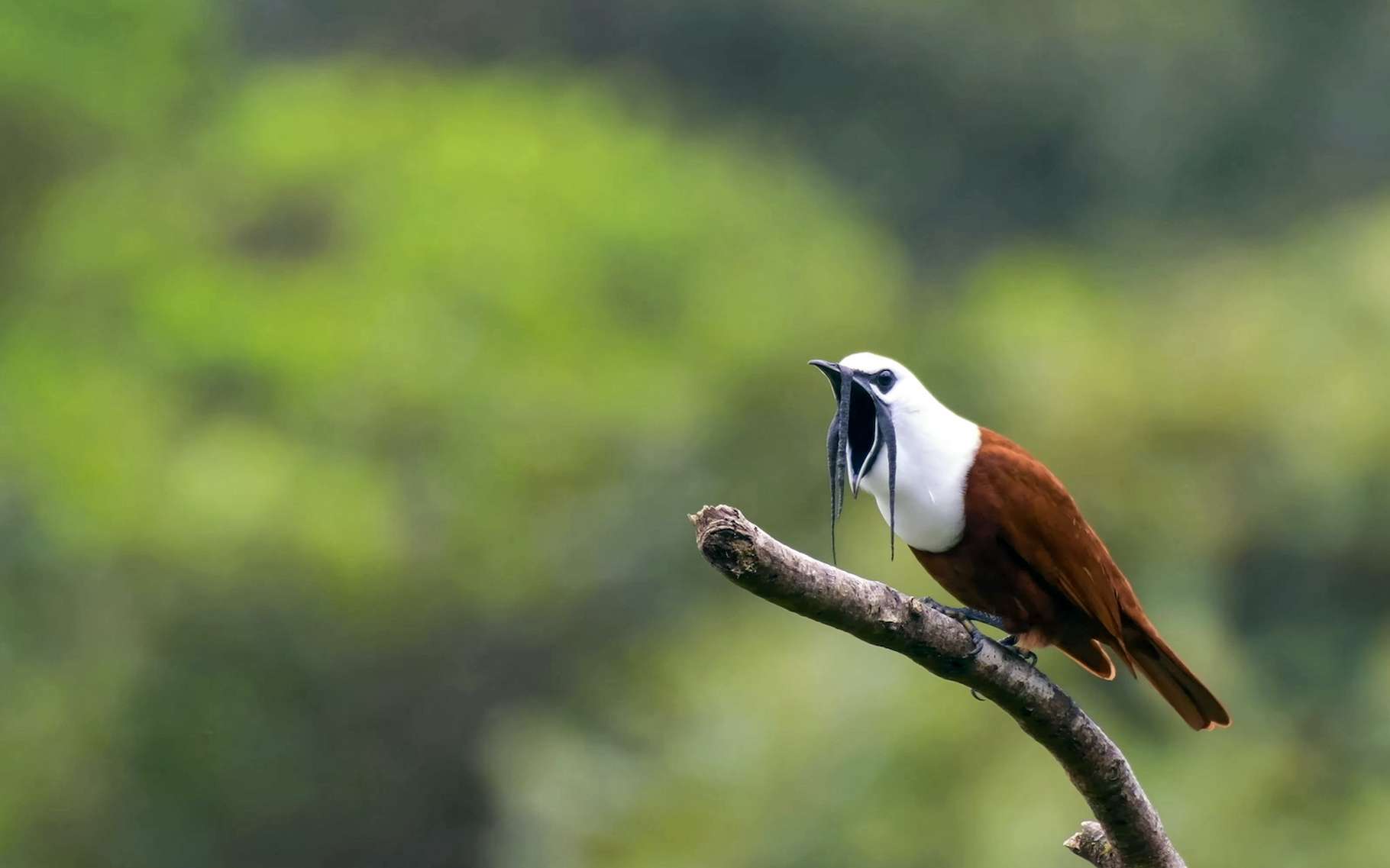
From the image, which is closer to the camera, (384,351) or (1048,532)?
(1048,532)

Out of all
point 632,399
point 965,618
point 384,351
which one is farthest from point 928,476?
point 384,351

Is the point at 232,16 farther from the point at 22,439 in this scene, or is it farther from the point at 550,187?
the point at 22,439

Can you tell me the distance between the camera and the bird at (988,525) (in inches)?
137

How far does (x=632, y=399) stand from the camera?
12.7 metres

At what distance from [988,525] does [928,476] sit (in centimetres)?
21

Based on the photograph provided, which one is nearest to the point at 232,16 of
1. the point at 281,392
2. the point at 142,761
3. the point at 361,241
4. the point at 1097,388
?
the point at 361,241

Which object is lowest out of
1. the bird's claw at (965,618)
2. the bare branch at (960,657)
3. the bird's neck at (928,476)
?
the bare branch at (960,657)

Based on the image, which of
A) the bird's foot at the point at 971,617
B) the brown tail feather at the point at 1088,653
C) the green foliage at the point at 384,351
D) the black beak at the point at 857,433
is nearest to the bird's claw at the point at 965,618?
the bird's foot at the point at 971,617

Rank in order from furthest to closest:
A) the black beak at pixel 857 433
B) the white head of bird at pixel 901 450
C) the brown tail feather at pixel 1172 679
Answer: the brown tail feather at pixel 1172 679 < the white head of bird at pixel 901 450 < the black beak at pixel 857 433

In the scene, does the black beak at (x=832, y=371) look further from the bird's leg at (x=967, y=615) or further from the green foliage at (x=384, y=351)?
the green foliage at (x=384, y=351)

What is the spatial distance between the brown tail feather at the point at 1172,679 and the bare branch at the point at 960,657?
1.95 ft

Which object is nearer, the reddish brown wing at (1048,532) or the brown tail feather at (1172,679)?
the reddish brown wing at (1048,532)

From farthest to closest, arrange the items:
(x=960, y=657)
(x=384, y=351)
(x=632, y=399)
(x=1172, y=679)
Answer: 1. (x=384, y=351)
2. (x=632, y=399)
3. (x=1172, y=679)
4. (x=960, y=657)

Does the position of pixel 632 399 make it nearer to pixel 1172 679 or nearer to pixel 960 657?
pixel 1172 679
